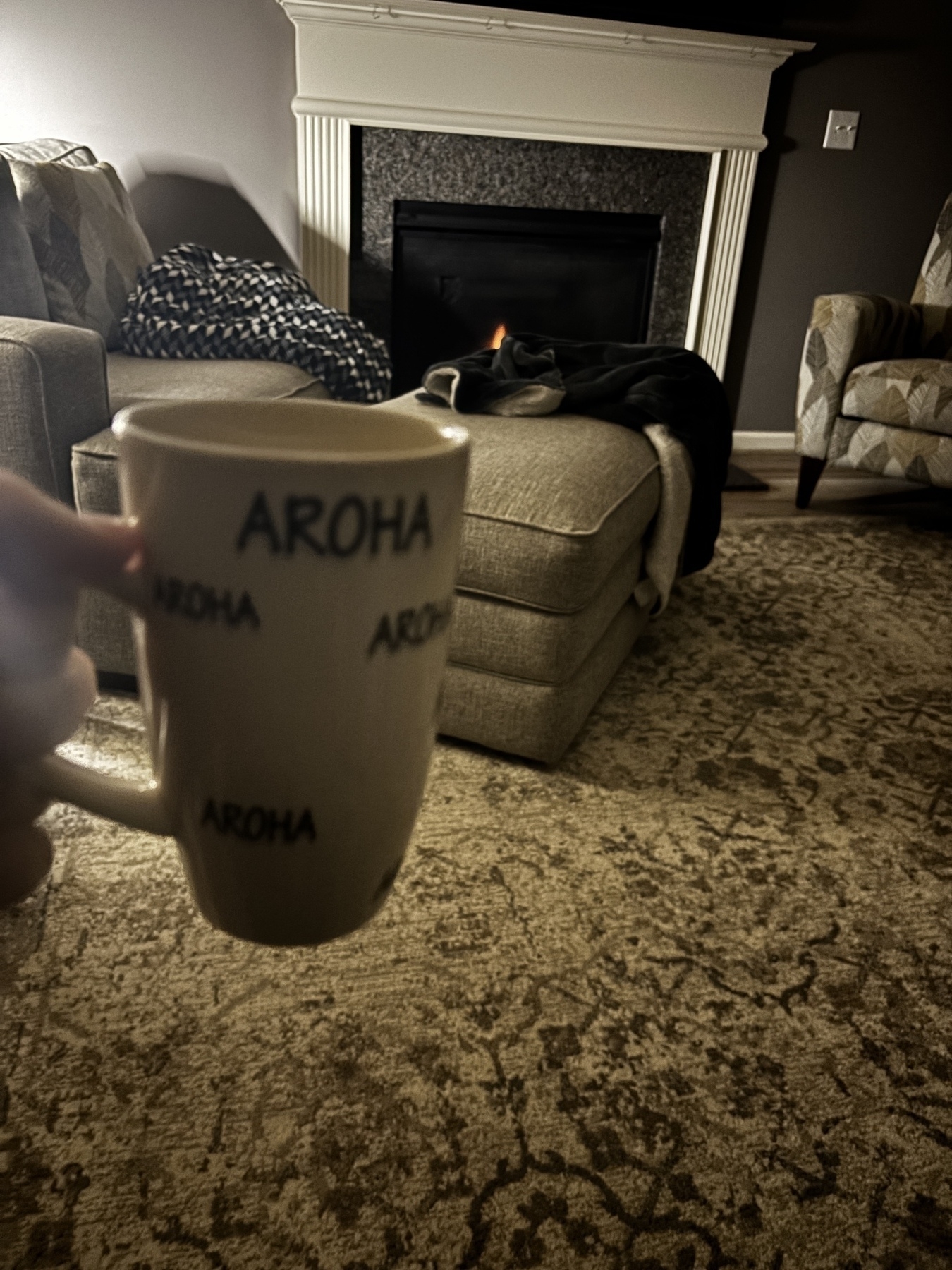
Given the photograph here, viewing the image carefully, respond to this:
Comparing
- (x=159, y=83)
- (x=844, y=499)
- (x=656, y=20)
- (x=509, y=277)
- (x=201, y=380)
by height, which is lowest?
Answer: (x=844, y=499)

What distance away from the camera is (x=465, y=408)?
1.61 m

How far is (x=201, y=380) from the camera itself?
5.99 ft

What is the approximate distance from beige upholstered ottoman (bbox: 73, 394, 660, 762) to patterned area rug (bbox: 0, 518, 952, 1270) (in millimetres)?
94

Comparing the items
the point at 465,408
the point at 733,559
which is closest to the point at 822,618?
the point at 733,559

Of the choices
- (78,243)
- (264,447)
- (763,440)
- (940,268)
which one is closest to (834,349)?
(940,268)

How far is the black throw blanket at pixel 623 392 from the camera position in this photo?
160 centimetres

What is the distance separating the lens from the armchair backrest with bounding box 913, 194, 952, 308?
2914 mm

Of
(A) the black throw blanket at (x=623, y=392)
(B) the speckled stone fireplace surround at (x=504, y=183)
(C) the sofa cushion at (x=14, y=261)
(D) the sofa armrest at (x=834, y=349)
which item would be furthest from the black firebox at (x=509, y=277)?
(C) the sofa cushion at (x=14, y=261)

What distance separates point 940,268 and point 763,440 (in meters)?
0.91

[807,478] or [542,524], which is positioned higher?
[542,524]

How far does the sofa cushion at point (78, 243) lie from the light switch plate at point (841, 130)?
2.53m

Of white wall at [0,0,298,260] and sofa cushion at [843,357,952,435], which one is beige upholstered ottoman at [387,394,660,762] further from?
white wall at [0,0,298,260]

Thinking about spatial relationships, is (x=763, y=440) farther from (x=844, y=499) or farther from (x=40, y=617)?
(x=40, y=617)

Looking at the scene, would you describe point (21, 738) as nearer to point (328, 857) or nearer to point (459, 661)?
point (328, 857)
